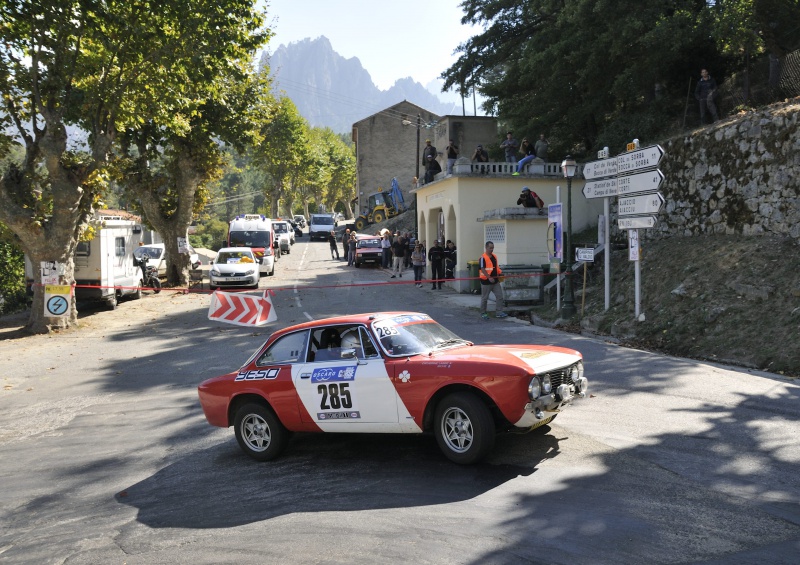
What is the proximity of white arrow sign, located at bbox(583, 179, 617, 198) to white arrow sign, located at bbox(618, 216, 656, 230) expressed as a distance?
2.82ft

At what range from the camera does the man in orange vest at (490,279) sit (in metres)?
17.7

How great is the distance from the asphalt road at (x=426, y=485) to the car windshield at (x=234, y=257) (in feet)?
53.5

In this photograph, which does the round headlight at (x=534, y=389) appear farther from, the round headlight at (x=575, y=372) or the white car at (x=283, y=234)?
the white car at (x=283, y=234)

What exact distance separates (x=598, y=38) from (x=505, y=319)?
1177cm

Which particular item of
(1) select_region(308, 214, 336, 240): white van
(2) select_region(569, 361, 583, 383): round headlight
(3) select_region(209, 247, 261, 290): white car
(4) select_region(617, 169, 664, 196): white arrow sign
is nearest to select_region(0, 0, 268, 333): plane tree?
(3) select_region(209, 247, 261, 290): white car

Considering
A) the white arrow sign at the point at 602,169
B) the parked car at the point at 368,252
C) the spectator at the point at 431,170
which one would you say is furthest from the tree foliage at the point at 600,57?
the parked car at the point at 368,252

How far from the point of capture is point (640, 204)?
47.1 feet

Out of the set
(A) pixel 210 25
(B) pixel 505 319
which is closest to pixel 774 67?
(B) pixel 505 319

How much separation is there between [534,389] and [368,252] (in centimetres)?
2921

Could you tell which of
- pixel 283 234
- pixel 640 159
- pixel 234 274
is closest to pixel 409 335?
pixel 640 159

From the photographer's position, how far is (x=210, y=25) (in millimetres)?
18531

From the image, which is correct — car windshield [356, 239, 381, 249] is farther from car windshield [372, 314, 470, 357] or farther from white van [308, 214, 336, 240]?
car windshield [372, 314, 470, 357]

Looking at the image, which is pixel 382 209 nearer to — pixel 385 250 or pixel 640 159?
pixel 385 250

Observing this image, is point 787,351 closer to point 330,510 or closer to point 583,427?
point 583,427
